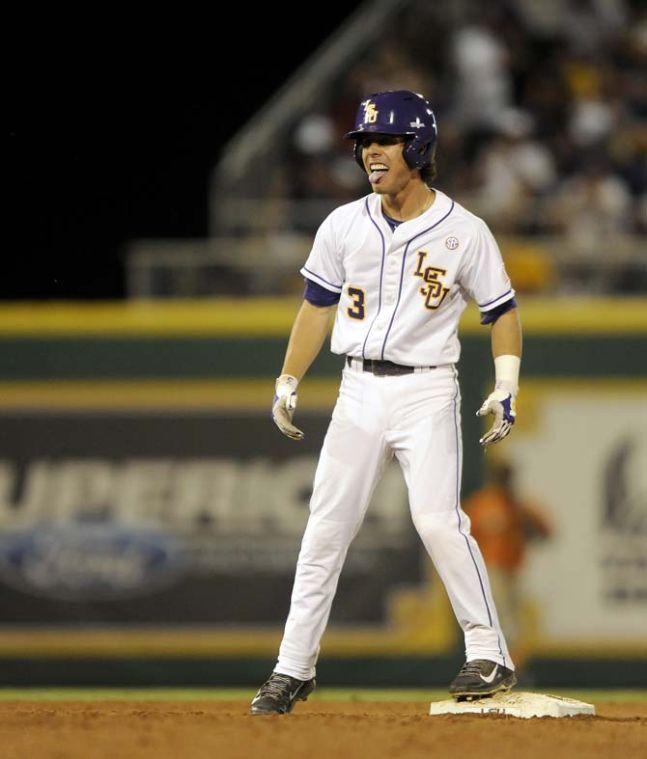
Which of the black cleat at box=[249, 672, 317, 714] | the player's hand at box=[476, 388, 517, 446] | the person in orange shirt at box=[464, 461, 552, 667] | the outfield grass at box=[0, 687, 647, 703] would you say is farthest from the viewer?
the person in orange shirt at box=[464, 461, 552, 667]

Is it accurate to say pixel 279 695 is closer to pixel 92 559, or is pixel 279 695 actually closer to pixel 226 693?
pixel 226 693

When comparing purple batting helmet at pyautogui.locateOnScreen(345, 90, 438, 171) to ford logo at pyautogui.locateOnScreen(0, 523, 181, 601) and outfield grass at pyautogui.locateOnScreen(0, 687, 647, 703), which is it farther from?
ford logo at pyautogui.locateOnScreen(0, 523, 181, 601)

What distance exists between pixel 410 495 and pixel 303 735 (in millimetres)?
1025

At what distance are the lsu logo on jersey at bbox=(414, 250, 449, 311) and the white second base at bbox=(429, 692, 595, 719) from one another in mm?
1443

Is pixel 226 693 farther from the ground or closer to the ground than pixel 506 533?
closer to the ground

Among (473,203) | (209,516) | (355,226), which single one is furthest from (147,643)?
(355,226)

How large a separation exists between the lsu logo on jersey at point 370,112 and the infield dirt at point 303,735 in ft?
6.96

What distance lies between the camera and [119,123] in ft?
46.1

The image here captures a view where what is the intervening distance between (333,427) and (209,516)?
386cm

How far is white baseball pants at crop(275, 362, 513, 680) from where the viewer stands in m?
5.84

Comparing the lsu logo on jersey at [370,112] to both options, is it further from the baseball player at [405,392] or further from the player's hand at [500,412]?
the player's hand at [500,412]

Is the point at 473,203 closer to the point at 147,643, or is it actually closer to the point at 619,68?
the point at 619,68

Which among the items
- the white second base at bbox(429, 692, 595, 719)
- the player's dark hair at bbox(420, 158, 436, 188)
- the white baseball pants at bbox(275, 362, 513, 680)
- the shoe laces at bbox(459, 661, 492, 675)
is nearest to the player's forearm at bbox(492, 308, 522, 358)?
the white baseball pants at bbox(275, 362, 513, 680)

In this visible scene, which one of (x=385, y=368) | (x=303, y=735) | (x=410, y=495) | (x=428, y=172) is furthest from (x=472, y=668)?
(x=428, y=172)
